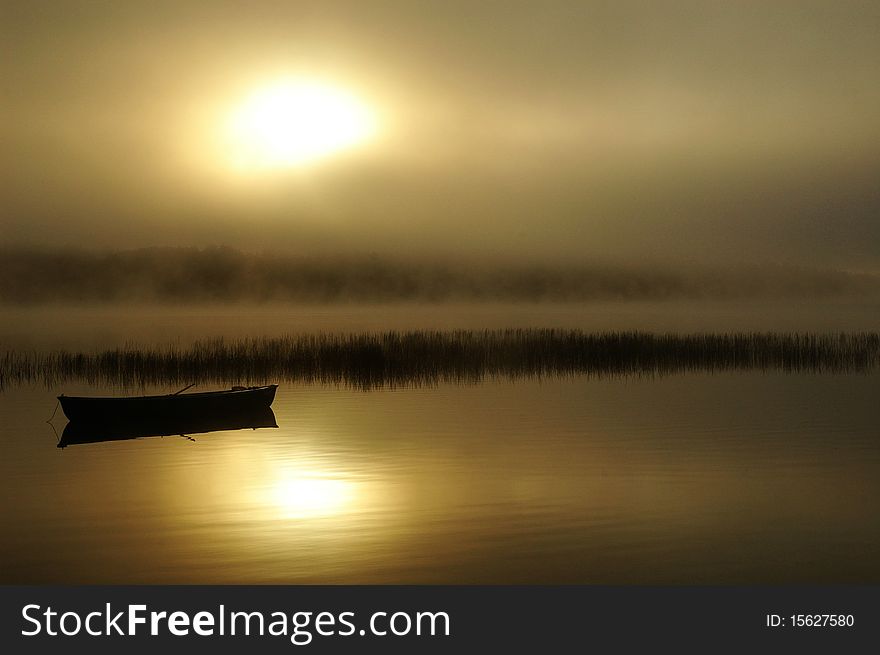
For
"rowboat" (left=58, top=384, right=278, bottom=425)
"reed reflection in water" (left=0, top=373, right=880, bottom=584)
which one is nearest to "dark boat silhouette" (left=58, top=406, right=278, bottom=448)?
"rowboat" (left=58, top=384, right=278, bottom=425)

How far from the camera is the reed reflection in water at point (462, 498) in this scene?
373 inches

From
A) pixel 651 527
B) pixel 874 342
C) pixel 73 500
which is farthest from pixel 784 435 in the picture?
pixel 874 342

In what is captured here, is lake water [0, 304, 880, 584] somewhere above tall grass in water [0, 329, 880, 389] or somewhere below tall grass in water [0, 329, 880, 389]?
below

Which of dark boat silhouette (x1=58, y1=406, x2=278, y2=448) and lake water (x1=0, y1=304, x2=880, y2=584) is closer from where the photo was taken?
lake water (x1=0, y1=304, x2=880, y2=584)

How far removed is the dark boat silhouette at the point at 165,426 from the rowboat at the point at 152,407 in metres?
0.02

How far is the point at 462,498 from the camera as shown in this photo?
12.6m

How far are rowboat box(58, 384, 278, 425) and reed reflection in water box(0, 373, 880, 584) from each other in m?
0.74

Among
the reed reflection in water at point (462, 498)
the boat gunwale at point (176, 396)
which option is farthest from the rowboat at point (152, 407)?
→ the reed reflection in water at point (462, 498)

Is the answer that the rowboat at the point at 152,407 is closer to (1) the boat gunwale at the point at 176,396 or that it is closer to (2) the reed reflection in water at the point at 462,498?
(1) the boat gunwale at the point at 176,396

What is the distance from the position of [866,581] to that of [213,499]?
6.93 m

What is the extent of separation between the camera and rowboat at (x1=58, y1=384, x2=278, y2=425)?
19078 millimetres

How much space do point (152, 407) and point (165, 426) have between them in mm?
436

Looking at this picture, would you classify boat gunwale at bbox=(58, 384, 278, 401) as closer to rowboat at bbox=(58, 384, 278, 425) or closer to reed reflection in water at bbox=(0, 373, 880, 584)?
rowboat at bbox=(58, 384, 278, 425)

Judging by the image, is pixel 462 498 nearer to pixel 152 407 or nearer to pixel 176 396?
pixel 176 396
